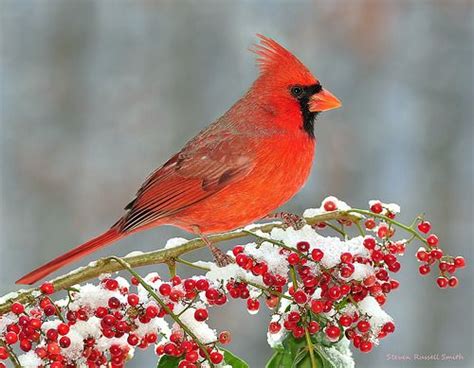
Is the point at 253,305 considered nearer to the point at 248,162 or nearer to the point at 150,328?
the point at 150,328

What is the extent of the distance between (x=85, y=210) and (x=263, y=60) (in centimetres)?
238

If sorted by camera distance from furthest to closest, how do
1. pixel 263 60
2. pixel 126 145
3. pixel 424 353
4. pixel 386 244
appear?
pixel 126 145 → pixel 424 353 → pixel 263 60 → pixel 386 244

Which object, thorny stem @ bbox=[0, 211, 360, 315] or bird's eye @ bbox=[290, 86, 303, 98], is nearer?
thorny stem @ bbox=[0, 211, 360, 315]

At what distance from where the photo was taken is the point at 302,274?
1.27 m

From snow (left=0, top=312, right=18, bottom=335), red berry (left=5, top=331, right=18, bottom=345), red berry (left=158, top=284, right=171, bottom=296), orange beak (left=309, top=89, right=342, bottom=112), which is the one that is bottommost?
red berry (left=5, top=331, right=18, bottom=345)

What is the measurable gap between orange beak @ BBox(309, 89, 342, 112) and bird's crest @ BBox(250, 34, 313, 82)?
5 centimetres

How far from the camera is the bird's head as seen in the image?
184 centimetres

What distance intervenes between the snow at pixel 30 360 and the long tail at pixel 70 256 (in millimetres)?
245

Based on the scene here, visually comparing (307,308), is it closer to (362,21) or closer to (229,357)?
(229,357)

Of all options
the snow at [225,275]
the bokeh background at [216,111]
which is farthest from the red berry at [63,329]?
the bokeh background at [216,111]

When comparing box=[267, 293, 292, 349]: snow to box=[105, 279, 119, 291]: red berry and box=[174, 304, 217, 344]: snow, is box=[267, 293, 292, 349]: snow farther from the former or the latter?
box=[105, 279, 119, 291]: red berry

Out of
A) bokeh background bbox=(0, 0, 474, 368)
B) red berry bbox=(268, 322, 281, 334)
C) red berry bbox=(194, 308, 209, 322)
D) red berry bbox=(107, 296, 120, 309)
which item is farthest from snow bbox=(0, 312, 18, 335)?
bokeh background bbox=(0, 0, 474, 368)

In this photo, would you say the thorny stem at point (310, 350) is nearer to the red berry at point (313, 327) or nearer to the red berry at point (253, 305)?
the red berry at point (313, 327)

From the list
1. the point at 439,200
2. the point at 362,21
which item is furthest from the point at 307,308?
the point at 362,21
